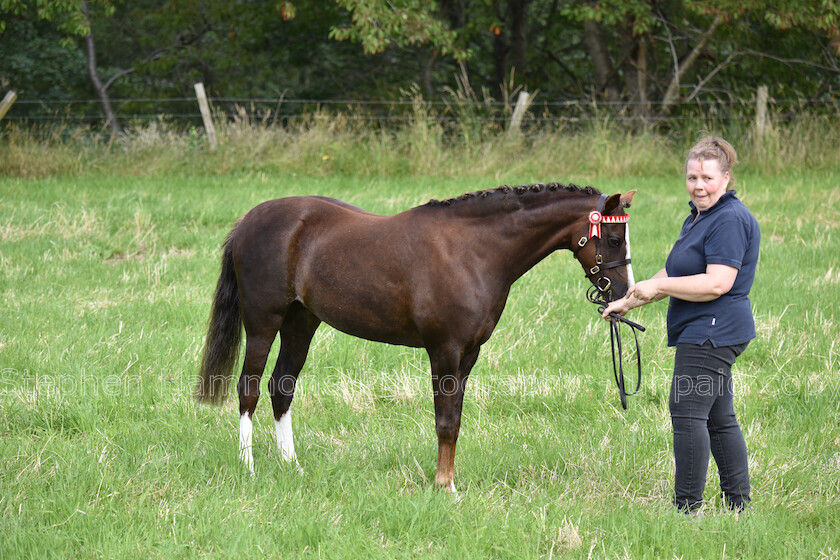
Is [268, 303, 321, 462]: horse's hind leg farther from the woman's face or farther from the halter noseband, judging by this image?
the woman's face

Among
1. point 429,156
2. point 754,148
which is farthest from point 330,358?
point 754,148

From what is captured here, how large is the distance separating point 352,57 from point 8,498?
20.7m

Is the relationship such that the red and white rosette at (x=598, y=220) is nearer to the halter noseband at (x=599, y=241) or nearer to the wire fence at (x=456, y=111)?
the halter noseband at (x=599, y=241)

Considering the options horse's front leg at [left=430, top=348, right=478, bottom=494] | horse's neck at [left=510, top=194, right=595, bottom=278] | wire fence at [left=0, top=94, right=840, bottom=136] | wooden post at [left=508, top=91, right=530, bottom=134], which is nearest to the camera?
horse's neck at [left=510, top=194, right=595, bottom=278]

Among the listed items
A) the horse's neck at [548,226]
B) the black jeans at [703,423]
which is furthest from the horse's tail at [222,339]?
the black jeans at [703,423]

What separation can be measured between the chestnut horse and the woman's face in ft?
1.04

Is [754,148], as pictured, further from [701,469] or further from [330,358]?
[701,469]

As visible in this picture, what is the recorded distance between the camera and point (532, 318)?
7.14 meters

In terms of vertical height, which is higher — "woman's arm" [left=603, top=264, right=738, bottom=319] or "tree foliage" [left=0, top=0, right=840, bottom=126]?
"tree foliage" [left=0, top=0, right=840, bottom=126]

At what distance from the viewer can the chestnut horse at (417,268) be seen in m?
3.88

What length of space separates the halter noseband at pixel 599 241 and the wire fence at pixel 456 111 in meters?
10.4

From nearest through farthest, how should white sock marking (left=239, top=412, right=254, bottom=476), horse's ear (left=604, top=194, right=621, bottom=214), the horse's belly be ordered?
horse's ear (left=604, top=194, right=621, bottom=214) → the horse's belly → white sock marking (left=239, top=412, right=254, bottom=476)

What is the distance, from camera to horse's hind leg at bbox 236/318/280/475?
4434 mm

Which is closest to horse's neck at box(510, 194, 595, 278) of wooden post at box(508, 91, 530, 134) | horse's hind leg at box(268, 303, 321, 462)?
horse's hind leg at box(268, 303, 321, 462)
